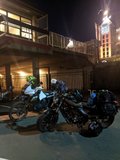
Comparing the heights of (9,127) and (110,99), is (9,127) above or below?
below

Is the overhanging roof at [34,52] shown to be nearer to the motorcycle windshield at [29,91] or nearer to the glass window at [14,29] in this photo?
the glass window at [14,29]

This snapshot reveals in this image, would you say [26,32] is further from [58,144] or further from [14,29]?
[58,144]

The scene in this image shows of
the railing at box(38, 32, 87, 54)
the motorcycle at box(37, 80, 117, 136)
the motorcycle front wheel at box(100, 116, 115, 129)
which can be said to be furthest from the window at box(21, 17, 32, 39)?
the motorcycle front wheel at box(100, 116, 115, 129)

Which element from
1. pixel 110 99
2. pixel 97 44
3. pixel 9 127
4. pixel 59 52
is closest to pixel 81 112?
pixel 110 99

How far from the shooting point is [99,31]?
2022 cm

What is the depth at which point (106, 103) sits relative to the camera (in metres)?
4.85

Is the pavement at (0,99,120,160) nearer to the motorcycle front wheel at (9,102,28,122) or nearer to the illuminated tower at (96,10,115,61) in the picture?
the motorcycle front wheel at (9,102,28,122)

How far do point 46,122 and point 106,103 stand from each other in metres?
1.62

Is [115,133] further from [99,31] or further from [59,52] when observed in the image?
[99,31]

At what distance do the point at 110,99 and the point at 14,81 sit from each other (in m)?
14.6

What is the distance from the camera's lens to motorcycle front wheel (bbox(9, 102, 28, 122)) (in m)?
5.89

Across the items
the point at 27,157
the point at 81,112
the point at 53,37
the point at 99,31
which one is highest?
the point at 99,31

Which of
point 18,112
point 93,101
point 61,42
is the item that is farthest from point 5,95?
point 61,42

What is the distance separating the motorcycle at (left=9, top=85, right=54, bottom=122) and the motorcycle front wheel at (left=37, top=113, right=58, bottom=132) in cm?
87
